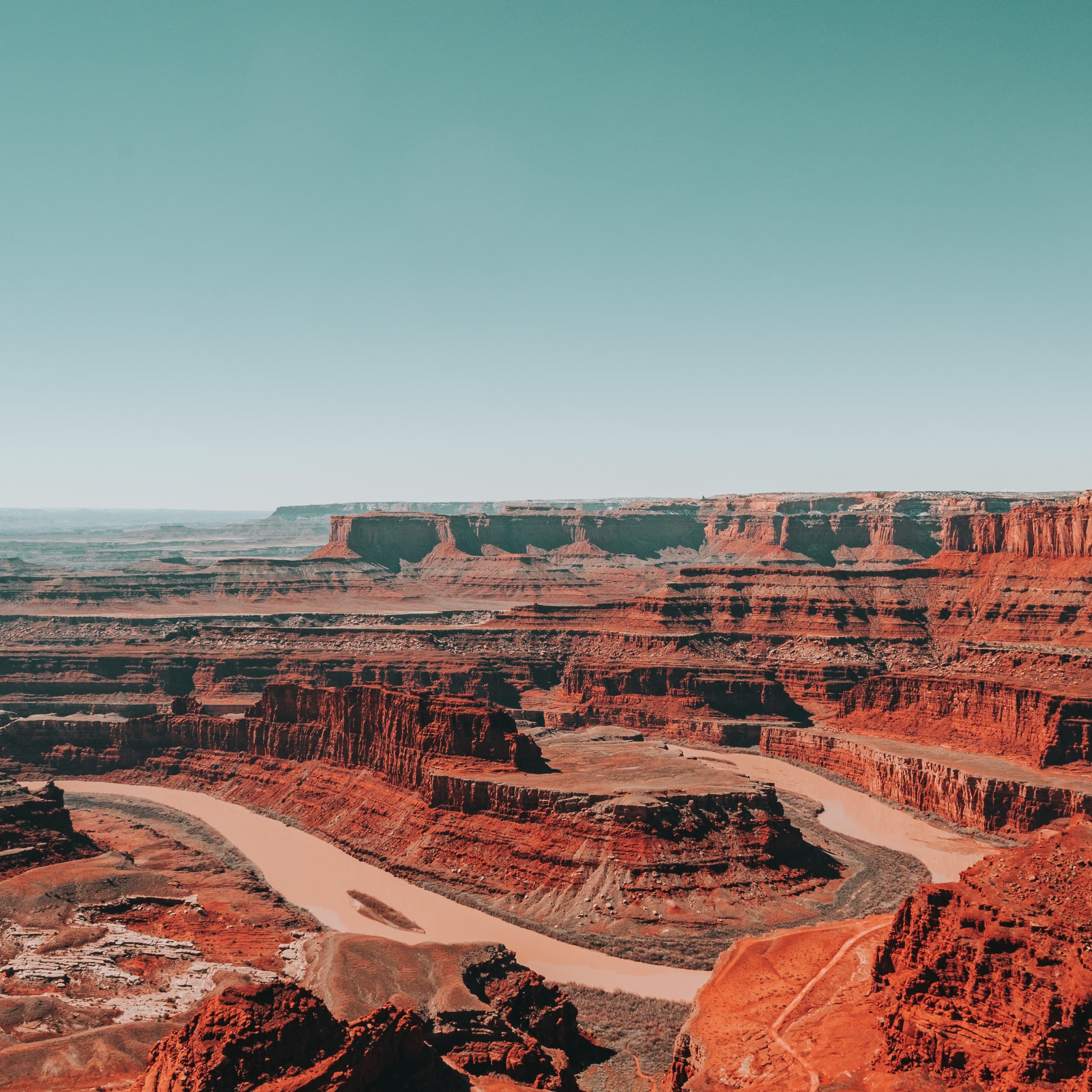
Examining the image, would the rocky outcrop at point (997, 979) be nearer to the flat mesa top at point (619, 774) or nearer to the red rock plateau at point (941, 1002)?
the red rock plateau at point (941, 1002)

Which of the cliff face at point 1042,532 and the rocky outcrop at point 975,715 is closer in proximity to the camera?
the rocky outcrop at point 975,715

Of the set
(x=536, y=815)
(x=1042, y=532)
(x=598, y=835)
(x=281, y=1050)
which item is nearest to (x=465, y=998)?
(x=281, y=1050)

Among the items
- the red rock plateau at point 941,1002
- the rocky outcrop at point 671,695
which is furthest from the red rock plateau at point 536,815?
the rocky outcrop at point 671,695

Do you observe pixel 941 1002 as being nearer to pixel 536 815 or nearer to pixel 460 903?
pixel 460 903

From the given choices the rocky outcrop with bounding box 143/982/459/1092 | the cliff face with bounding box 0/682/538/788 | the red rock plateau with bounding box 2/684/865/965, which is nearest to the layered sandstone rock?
the rocky outcrop with bounding box 143/982/459/1092

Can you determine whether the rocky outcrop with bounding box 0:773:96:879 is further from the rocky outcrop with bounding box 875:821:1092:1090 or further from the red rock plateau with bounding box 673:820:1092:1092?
the rocky outcrop with bounding box 875:821:1092:1090

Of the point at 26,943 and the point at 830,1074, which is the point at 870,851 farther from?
the point at 26,943
